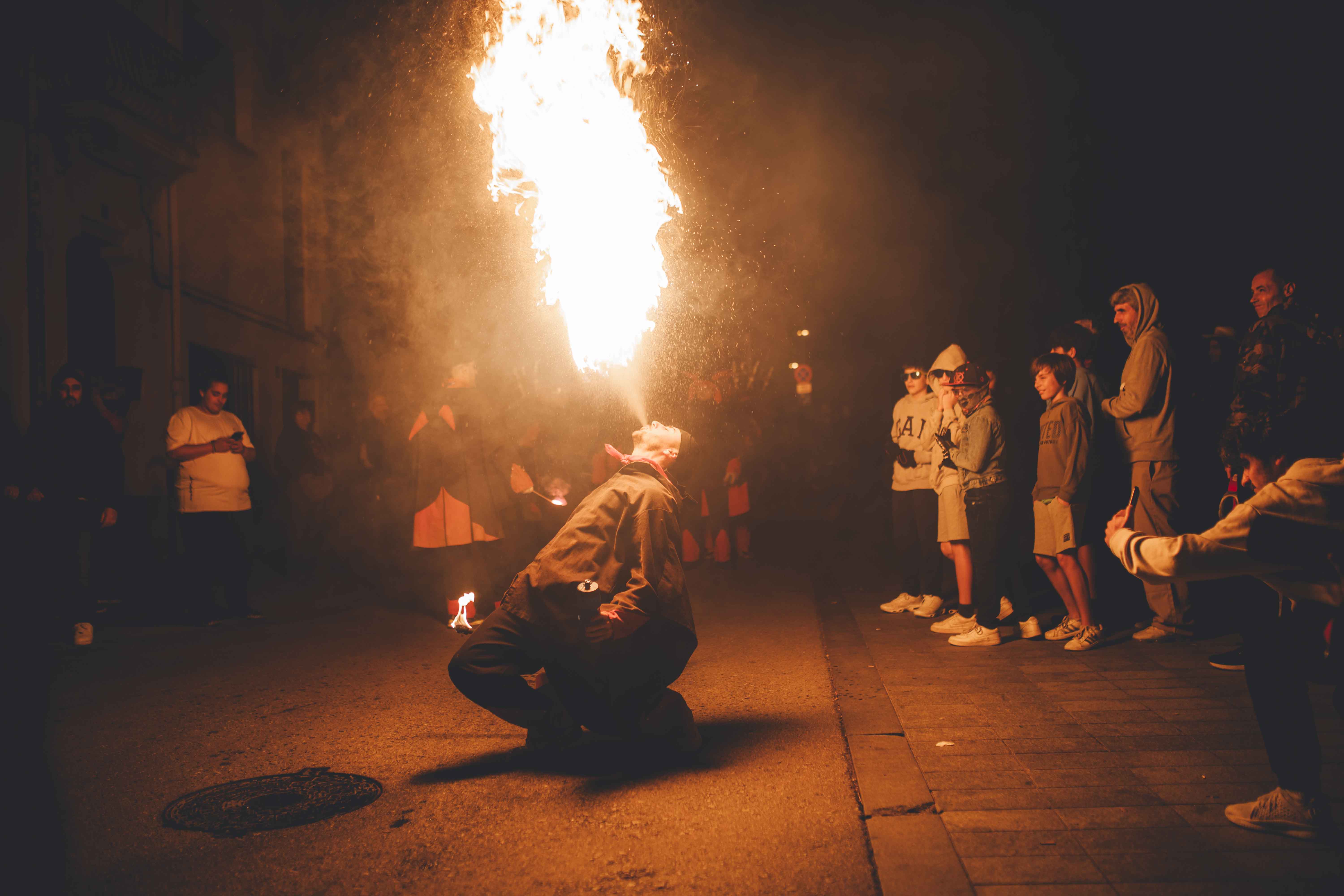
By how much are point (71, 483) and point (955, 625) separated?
7.16 metres

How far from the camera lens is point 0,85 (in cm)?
959

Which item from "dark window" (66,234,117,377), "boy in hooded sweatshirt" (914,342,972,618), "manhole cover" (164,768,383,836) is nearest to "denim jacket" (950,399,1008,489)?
"boy in hooded sweatshirt" (914,342,972,618)

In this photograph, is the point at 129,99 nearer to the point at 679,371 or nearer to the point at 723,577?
the point at 679,371

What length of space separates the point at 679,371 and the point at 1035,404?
586cm

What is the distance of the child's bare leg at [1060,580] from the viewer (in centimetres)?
636

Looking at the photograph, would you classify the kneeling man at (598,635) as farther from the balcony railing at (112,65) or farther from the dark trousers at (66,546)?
the balcony railing at (112,65)

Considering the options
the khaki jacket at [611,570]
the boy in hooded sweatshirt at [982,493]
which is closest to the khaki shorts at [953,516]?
the boy in hooded sweatshirt at [982,493]

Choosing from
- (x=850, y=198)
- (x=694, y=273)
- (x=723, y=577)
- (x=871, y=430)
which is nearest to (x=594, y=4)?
(x=723, y=577)

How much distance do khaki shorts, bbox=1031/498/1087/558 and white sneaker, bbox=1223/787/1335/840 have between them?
121 inches

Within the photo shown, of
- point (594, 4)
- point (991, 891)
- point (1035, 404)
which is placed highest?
point (594, 4)

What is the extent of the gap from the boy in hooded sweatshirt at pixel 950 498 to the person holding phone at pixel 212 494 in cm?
613

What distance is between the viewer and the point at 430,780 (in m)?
3.94

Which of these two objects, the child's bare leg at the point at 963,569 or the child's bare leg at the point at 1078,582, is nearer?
the child's bare leg at the point at 1078,582

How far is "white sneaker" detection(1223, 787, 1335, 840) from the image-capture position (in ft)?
9.89
